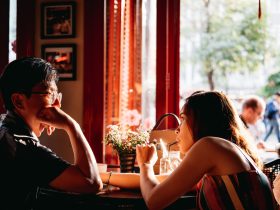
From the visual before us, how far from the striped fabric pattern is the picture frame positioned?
255cm

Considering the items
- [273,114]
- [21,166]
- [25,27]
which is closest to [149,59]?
[25,27]

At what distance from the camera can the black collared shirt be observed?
1264 millimetres

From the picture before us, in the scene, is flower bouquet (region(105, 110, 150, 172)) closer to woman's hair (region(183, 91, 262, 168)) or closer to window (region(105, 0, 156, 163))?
Result: woman's hair (region(183, 91, 262, 168))

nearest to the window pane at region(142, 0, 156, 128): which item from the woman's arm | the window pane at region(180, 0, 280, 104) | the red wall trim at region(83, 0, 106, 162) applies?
the red wall trim at region(83, 0, 106, 162)

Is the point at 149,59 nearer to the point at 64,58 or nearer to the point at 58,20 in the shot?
the point at 64,58

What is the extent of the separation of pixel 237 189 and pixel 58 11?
2.75 meters

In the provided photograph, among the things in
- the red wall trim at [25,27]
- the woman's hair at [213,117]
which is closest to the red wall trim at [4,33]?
the red wall trim at [25,27]

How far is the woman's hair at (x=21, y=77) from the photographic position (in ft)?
4.49

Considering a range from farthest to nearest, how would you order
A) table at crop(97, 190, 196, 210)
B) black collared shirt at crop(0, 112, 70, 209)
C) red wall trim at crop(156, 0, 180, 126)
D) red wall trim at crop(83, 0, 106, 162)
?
red wall trim at crop(83, 0, 106, 162), red wall trim at crop(156, 0, 180, 126), table at crop(97, 190, 196, 210), black collared shirt at crop(0, 112, 70, 209)

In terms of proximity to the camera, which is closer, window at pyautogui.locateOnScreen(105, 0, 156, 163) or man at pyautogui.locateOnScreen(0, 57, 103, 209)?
man at pyautogui.locateOnScreen(0, 57, 103, 209)

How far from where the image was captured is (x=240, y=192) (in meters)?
1.43

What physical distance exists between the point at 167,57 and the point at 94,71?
2.05ft

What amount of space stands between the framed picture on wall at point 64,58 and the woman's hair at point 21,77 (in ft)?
7.49

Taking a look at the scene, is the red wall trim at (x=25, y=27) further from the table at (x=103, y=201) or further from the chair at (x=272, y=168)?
the chair at (x=272, y=168)
